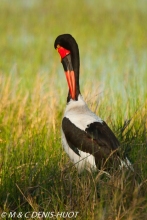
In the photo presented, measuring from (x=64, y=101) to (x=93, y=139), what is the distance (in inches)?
107

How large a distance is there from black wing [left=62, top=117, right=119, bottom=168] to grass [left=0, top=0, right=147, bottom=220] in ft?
0.68

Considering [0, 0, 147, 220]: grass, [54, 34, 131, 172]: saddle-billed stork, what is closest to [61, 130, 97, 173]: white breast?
[54, 34, 131, 172]: saddle-billed stork

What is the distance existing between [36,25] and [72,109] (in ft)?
29.7

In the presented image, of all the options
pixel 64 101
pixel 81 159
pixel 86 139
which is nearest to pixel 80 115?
pixel 86 139

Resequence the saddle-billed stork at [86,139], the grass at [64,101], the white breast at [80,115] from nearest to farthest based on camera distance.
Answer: the grass at [64,101], the saddle-billed stork at [86,139], the white breast at [80,115]

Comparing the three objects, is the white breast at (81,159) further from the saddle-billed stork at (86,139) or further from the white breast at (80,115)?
the white breast at (80,115)

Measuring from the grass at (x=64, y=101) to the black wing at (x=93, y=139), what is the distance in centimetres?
21

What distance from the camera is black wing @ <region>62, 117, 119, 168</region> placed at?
5137 millimetres

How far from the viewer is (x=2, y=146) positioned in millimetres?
6621

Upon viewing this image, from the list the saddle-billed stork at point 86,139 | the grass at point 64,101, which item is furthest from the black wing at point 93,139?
the grass at point 64,101

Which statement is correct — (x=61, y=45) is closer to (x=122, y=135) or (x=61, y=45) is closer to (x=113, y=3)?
(x=122, y=135)

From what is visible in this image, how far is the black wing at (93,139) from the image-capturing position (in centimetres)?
514

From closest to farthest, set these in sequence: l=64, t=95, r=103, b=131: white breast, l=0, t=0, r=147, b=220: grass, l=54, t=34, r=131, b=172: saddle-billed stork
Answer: l=0, t=0, r=147, b=220: grass
l=54, t=34, r=131, b=172: saddle-billed stork
l=64, t=95, r=103, b=131: white breast

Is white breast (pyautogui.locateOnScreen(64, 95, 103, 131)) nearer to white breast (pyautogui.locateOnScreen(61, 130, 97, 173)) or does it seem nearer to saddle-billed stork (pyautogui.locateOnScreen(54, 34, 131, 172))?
saddle-billed stork (pyautogui.locateOnScreen(54, 34, 131, 172))
